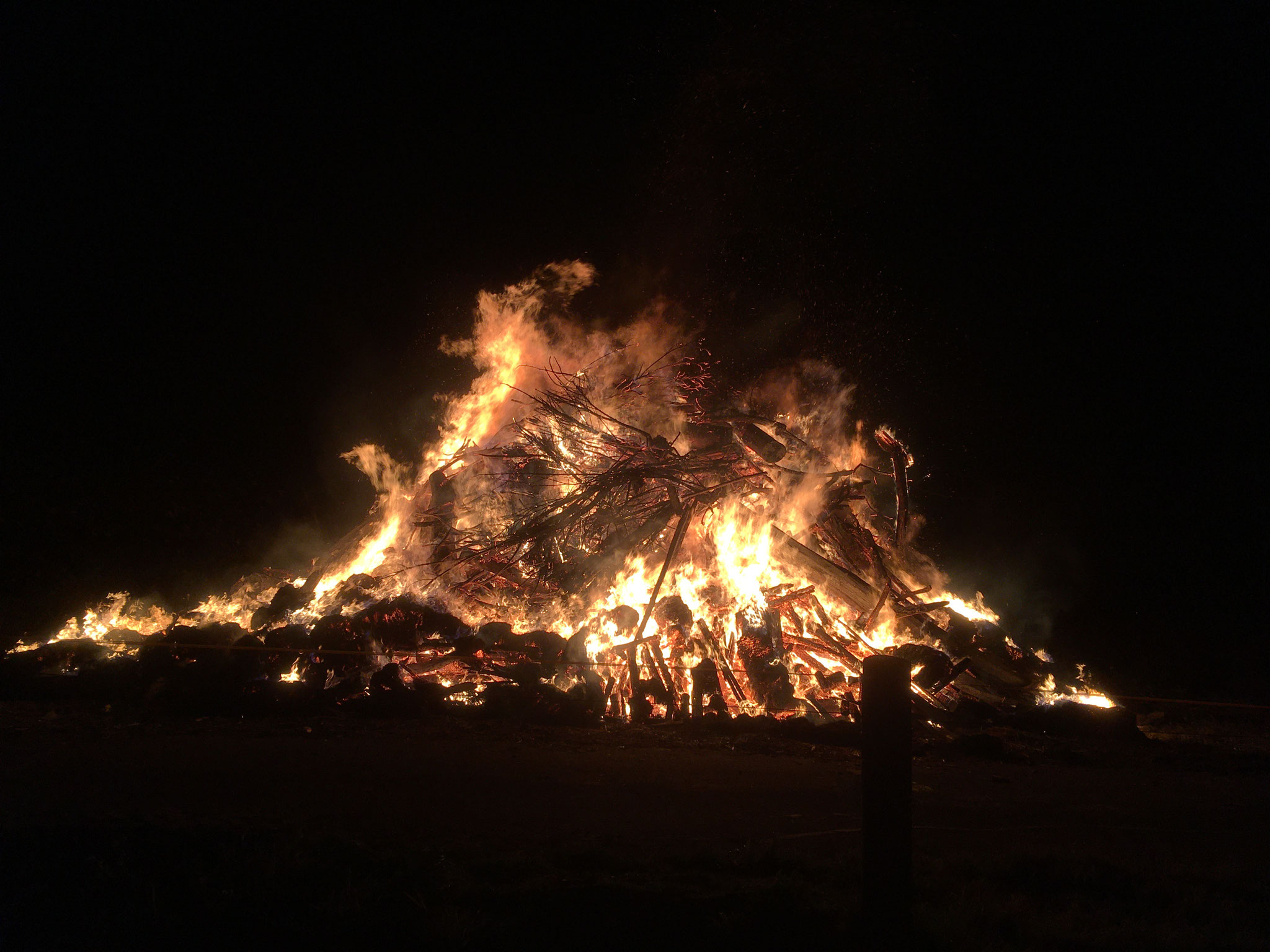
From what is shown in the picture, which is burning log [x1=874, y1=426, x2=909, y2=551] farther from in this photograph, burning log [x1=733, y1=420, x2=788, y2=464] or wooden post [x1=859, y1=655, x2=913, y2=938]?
wooden post [x1=859, y1=655, x2=913, y2=938]

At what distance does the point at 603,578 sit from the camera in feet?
34.6

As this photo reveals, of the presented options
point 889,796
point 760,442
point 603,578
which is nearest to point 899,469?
point 760,442

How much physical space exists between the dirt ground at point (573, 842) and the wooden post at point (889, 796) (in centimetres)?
25

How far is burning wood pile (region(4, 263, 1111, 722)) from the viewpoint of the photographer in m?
8.47

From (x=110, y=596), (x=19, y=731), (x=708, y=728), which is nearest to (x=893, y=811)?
(x=708, y=728)

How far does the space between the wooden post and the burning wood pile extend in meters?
5.18

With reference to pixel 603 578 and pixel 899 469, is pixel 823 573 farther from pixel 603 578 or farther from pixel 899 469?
pixel 603 578

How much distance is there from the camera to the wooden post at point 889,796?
9.35 feet

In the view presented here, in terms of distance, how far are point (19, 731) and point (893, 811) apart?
716cm

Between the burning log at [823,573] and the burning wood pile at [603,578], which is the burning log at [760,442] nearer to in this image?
the burning wood pile at [603,578]

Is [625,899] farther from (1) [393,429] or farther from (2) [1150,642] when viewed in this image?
(2) [1150,642]

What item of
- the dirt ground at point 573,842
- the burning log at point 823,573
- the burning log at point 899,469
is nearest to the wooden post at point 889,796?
the dirt ground at point 573,842

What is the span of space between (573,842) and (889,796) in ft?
6.39

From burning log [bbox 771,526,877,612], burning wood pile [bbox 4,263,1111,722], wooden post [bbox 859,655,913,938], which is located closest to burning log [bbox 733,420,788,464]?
burning wood pile [bbox 4,263,1111,722]
